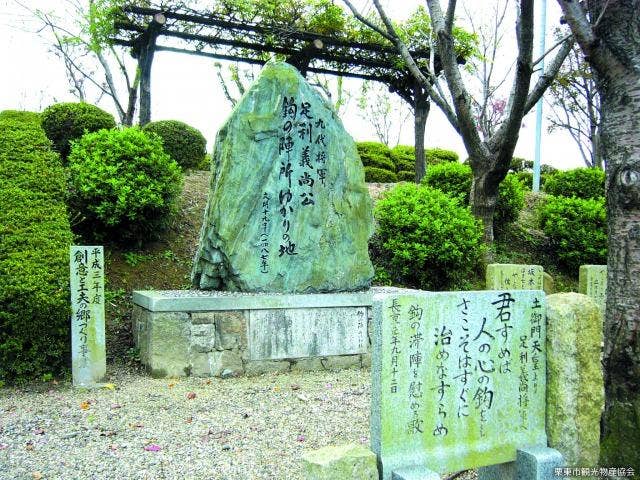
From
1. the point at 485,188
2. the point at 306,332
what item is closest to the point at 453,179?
the point at 485,188

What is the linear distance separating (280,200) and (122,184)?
238 cm

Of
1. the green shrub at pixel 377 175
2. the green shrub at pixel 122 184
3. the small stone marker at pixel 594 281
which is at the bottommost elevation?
the small stone marker at pixel 594 281

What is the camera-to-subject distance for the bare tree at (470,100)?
7.22 meters

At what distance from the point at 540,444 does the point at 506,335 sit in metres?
0.63

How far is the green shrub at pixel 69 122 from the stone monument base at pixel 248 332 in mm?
4217

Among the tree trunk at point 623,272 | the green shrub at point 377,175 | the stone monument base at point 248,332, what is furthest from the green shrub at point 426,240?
the green shrub at point 377,175

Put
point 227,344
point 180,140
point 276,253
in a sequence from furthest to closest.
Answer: point 180,140 → point 276,253 → point 227,344

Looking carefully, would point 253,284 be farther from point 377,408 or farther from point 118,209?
point 377,408

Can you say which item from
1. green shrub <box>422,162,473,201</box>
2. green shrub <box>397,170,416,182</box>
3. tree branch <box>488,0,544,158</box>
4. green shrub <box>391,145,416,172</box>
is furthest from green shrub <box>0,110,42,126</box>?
green shrub <box>391,145,416,172</box>

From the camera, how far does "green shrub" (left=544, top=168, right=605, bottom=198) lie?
1188 centimetres

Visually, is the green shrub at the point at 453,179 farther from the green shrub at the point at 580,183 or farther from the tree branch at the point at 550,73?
the tree branch at the point at 550,73

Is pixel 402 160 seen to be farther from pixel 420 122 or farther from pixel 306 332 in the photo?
pixel 306 332

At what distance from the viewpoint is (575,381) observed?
304 cm

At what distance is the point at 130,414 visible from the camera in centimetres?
432
